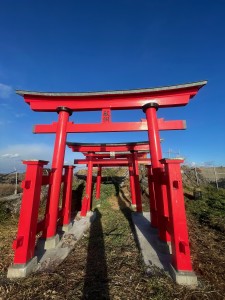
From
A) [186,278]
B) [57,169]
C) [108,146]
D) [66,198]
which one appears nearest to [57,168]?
[57,169]

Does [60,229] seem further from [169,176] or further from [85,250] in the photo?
[169,176]

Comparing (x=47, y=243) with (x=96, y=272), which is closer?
(x=96, y=272)

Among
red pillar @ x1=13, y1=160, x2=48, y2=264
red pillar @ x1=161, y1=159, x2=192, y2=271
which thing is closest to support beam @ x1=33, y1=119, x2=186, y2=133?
red pillar @ x1=13, y1=160, x2=48, y2=264

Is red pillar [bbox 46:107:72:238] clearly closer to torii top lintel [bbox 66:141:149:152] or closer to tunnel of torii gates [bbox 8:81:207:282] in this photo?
tunnel of torii gates [bbox 8:81:207:282]

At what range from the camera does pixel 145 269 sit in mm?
3205

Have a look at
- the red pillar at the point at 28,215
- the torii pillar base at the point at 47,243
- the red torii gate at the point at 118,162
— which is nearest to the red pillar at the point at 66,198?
the torii pillar base at the point at 47,243

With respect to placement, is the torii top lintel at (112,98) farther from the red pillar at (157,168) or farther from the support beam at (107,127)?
the support beam at (107,127)

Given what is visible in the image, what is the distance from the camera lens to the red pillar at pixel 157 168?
4297 millimetres

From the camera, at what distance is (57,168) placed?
488cm

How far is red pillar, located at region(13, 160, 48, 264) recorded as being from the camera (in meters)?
3.22

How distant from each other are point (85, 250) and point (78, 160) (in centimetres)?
719

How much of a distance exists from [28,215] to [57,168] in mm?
1693

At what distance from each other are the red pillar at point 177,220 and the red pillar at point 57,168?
9.89 feet

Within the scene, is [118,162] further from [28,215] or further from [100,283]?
[100,283]
